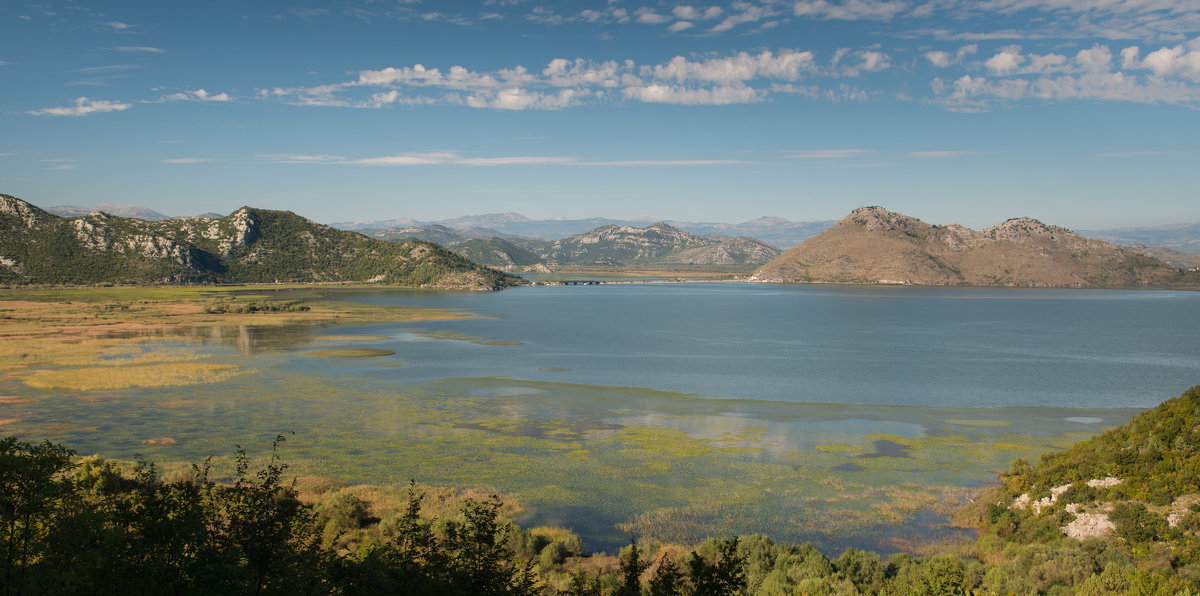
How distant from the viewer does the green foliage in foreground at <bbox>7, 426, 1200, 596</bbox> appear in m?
19.0

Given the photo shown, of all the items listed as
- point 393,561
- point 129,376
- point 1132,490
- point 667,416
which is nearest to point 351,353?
point 129,376

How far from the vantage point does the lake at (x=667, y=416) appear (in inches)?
1476

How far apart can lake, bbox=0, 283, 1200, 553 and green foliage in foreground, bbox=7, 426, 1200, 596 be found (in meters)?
4.20

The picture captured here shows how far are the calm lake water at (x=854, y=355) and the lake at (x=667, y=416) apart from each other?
66 cm

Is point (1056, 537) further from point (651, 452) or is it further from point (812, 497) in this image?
point (651, 452)

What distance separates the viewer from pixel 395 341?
350 feet

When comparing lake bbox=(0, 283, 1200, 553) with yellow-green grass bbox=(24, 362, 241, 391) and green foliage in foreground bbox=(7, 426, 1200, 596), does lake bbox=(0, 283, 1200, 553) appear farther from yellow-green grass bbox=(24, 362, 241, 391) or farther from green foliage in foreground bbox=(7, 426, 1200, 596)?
green foliage in foreground bbox=(7, 426, 1200, 596)

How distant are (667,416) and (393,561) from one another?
3666 centimetres

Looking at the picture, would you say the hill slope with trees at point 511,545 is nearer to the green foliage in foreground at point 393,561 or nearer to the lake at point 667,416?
the green foliage in foreground at point 393,561

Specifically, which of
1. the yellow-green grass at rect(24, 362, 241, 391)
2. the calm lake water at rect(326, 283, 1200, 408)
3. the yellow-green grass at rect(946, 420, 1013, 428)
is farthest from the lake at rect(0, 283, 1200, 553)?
the yellow-green grass at rect(24, 362, 241, 391)

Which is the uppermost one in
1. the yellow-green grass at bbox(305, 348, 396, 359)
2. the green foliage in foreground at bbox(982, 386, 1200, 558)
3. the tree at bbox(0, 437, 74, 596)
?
the tree at bbox(0, 437, 74, 596)

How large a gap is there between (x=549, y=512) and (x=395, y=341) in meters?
76.3

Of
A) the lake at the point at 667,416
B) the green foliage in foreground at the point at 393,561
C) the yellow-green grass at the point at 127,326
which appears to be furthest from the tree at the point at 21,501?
the yellow-green grass at the point at 127,326

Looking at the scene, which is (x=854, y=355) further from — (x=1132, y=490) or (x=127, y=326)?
(x=127, y=326)
